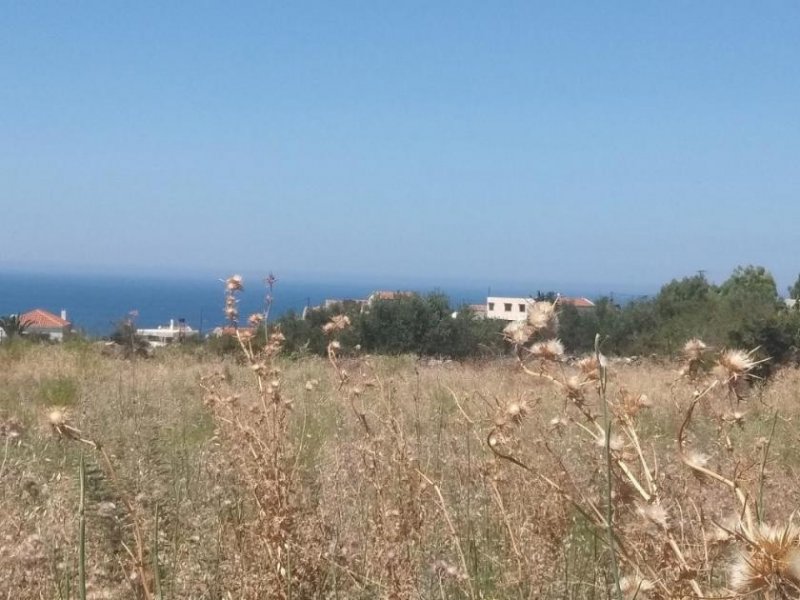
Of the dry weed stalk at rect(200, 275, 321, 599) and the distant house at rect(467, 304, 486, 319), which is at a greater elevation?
the dry weed stalk at rect(200, 275, 321, 599)

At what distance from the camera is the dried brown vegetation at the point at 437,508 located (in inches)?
48.2

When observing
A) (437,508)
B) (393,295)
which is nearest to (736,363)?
(437,508)

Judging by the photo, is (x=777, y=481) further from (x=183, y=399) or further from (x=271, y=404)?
(x=183, y=399)

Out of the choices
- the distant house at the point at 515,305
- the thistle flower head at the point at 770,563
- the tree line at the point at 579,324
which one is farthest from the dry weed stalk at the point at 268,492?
the tree line at the point at 579,324

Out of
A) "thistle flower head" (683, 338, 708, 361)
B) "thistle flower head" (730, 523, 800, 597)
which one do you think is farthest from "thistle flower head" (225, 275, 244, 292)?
"thistle flower head" (730, 523, 800, 597)

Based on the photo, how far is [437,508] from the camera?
2531 millimetres

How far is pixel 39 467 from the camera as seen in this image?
12.2ft

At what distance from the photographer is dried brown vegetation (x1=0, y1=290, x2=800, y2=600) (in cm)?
122

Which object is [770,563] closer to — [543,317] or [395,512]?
[543,317]

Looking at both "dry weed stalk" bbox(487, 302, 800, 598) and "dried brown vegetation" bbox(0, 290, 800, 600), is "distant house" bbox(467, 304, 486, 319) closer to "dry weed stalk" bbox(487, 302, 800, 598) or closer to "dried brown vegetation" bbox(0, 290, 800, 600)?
"dried brown vegetation" bbox(0, 290, 800, 600)

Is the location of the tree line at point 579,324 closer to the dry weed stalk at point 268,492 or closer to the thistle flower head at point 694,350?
the dry weed stalk at point 268,492

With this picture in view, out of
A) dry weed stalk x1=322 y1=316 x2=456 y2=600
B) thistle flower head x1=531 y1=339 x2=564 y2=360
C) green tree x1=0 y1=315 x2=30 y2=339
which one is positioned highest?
thistle flower head x1=531 y1=339 x2=564 y2=360

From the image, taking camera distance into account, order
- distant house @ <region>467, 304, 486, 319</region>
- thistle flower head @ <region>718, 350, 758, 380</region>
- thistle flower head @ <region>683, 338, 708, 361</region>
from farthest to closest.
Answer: distant house @ <region>467, 304, 486, 319</region>, thistle flower head @ <region>683, 338, 708, 361</region>, thistle flower head @ <region>718, 350, 758, 380</region>

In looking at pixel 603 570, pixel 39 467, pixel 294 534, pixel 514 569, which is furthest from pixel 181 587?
pixel 39 467
